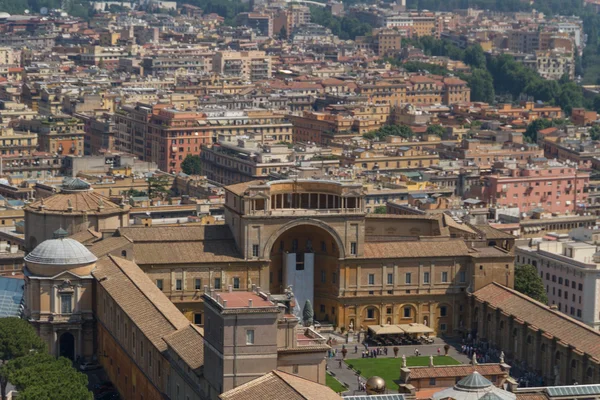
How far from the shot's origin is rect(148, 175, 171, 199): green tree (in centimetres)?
15538

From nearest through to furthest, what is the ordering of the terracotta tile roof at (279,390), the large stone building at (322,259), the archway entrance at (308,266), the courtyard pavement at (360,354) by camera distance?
the terracotta tile roof at (279,390)
the courtyard pavement at (360,354)
the large stone building at (322,259)
the archway entrance at (308,266)

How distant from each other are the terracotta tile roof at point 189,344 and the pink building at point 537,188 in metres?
72.5

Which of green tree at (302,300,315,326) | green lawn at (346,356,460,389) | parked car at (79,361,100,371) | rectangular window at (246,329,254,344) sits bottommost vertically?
parked car at (79,361,100,371)

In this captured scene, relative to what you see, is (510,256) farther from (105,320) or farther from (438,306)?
(105,320)

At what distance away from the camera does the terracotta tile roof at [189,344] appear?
83125mm

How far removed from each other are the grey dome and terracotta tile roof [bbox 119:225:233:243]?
18.0 ft

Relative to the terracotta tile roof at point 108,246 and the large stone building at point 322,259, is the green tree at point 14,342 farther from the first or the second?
the large stone building at point 322,259

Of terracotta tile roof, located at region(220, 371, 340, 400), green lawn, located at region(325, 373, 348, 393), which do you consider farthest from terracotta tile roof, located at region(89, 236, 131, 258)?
terracotta tile roof, located at region(220, 371, 340, 400)

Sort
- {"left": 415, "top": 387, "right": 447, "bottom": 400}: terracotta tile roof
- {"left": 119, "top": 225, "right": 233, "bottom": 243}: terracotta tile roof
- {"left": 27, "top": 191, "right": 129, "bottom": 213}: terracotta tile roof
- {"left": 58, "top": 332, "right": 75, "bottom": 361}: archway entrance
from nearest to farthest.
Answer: {"left": 415, "top": 387, "right": 447, "bottom": 400}: terracotta tile roof < {"left": 58, "top": 332, "right": 75, "bottom": 361}: archway entrance < {"left": 119, "top": 225, "right": 233, "bottom": 243}: terracotta tile roof < {"left": 27, "top": 191, "right": 129, "bottom": 213}: terracotta tile roof

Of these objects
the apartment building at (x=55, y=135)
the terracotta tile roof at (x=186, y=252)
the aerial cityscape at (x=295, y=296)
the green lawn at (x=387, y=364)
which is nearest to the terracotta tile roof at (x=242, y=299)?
the aerial cityscape at (x=295, y=296)

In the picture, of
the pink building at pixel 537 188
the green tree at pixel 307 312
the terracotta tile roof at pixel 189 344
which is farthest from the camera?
the pink building at pixel 537 188

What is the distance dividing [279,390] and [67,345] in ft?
103

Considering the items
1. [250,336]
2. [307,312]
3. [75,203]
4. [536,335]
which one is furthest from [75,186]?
[250,336]

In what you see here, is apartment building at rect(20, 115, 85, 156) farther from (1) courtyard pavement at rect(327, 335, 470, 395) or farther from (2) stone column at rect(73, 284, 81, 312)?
(1) courtyard pavement at rect(327, 335, 470, 395)
